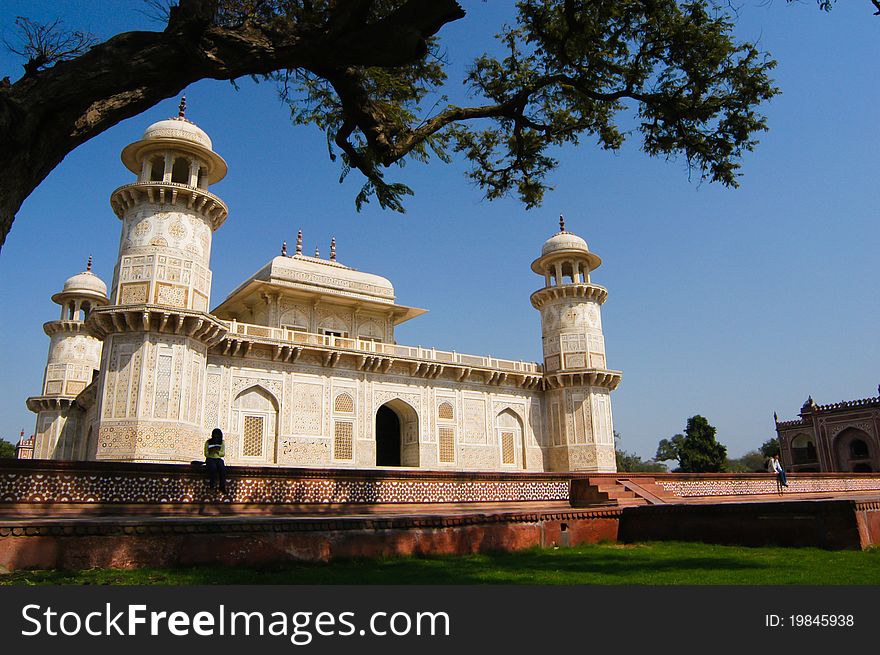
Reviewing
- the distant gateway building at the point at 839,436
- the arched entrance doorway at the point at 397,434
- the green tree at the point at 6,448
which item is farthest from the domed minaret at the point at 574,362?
the green tree at the point at 6,448

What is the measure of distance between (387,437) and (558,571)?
1892cm

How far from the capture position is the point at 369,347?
23797 millimetres

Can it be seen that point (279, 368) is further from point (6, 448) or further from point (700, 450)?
point (6, 448)

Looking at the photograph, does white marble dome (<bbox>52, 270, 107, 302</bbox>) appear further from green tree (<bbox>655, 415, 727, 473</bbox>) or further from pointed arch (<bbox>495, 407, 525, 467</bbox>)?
green tree (<bbox>655, 415, 727, 473</bbox>)

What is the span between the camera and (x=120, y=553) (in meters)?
6.36

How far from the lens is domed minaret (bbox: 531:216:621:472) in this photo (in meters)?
25.5

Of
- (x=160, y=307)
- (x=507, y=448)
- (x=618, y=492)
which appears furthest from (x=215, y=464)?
(x=507, y=448)

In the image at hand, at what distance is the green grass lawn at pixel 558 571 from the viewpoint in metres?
5.52

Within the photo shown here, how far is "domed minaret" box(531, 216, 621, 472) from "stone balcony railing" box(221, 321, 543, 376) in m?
1.44

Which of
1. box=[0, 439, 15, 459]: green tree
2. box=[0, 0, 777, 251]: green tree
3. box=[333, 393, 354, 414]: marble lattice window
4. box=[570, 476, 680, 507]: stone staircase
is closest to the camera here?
box=[0, 0, 777, 251]: green tree

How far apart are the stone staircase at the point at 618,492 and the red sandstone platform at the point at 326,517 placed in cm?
7

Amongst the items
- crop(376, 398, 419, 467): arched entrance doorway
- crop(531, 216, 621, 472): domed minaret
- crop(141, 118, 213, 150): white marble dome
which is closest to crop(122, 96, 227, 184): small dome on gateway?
crop(141, 118, 213, 150): white marble dome

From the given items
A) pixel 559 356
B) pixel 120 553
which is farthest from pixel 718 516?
pixel 559 356

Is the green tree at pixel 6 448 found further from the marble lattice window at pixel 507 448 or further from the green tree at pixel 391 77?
the green tree at pixel 391 77
